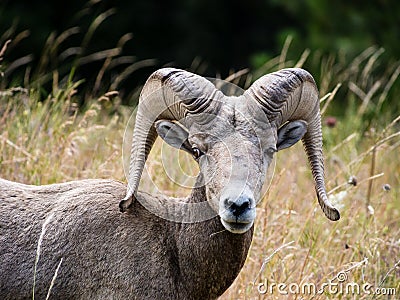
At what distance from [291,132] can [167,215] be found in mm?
813

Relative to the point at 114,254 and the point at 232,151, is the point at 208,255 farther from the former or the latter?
the point at 232,151

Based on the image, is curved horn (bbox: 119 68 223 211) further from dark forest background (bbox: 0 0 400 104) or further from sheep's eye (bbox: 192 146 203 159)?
dark forest background (bbox: 0 0 400 104)

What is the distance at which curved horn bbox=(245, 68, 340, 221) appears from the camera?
4371 millimetres

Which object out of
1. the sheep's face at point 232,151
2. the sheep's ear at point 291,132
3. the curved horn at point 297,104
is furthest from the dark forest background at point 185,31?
the sheep's face at point 232,151

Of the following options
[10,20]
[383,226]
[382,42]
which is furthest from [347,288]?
[10,20]

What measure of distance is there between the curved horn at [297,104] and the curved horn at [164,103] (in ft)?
0.80

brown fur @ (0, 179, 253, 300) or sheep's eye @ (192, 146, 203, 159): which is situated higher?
sheep's eye @ (192, 146, 203, 159)

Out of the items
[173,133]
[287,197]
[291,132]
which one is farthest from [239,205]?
[287,197]

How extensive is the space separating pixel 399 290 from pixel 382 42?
8228 millimetres

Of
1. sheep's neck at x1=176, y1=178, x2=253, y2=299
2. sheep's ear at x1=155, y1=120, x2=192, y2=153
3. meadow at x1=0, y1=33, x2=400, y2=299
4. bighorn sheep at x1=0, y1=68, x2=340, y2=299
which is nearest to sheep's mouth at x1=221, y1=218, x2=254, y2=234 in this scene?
bighorn sheep at x1=0, y1=68, x2=340, y2=299

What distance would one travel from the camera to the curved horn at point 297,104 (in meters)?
4.37

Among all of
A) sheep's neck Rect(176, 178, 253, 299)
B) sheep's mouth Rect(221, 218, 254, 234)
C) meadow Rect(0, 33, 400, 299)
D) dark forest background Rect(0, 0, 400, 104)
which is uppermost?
sheep's mouth Rect(221, 218, 254, 234)

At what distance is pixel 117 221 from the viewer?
4523 mm

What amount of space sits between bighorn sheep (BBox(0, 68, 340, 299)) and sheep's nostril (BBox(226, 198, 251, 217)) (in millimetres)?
217
